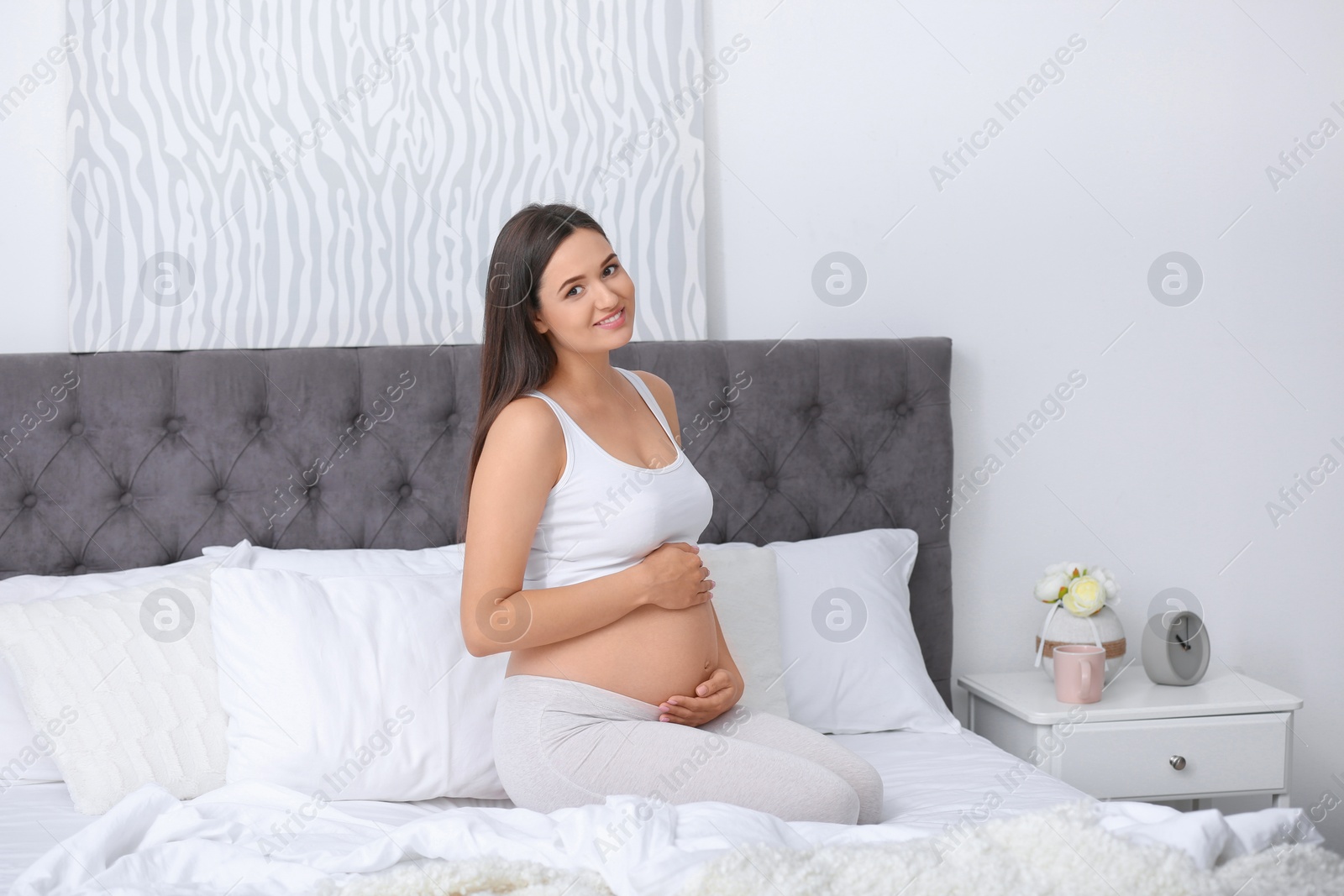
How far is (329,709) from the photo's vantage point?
1.68 meters

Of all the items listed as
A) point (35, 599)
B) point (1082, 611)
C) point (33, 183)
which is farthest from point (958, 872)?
point (33, 183)

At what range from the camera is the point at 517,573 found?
1562 mm

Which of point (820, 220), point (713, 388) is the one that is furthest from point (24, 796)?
point (820, 220)

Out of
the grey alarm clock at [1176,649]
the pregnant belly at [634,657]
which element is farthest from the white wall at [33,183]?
the grey alarm clock at [1176,649]

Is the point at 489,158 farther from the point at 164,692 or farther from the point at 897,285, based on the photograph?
the point at 164,692

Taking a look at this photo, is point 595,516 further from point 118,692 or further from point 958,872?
point 118,692

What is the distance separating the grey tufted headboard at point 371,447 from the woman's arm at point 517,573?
2.07 ft

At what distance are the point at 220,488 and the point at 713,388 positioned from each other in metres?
1.01

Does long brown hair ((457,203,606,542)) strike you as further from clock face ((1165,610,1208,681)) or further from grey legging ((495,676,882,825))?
clock face ((1165,610,1208,681))

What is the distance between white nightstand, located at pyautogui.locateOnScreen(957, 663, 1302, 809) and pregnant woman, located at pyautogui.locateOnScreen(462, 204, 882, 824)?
763 millimetres

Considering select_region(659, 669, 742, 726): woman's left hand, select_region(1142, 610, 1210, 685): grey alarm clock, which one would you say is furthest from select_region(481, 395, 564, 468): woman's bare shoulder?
select_region(1142, 610, 1210, 685): grey alarm clock

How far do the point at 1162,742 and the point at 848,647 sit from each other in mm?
682

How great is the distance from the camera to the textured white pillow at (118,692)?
1.69 meters

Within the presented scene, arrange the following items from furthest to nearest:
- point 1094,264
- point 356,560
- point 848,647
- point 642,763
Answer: point 1094,264 → point 848,647 → point 356,560 → point 642,763
